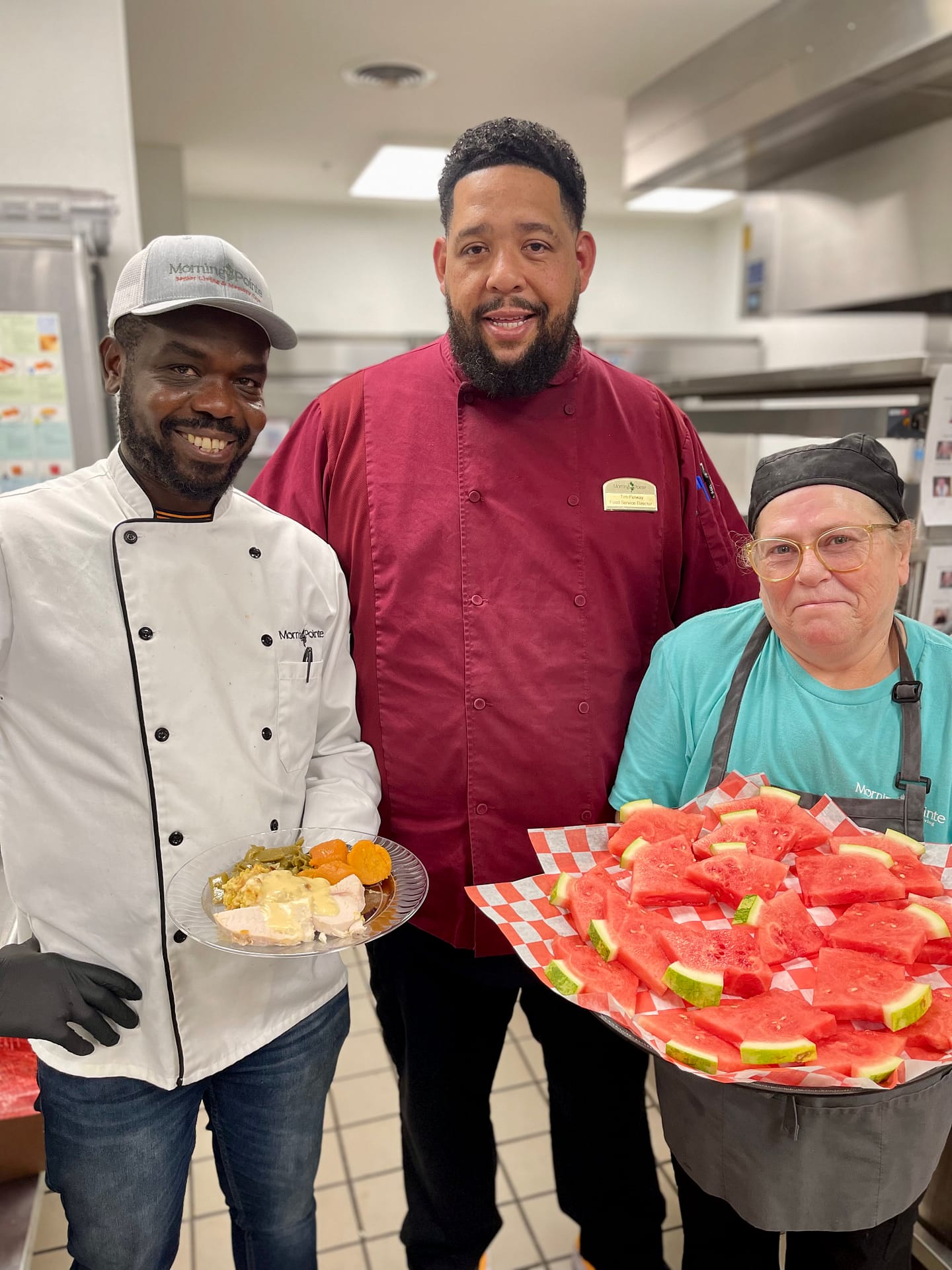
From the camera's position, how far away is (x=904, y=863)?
1.36 meters

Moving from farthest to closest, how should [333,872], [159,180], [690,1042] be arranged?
1. [159,180]
2. [333,872]
3. [690,1042]

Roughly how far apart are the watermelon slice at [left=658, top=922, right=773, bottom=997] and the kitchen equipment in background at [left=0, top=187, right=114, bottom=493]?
221 cm

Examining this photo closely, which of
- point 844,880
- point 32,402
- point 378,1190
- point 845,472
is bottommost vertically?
point 378,1190

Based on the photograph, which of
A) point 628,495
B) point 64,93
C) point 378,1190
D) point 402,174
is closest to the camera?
point 628,495

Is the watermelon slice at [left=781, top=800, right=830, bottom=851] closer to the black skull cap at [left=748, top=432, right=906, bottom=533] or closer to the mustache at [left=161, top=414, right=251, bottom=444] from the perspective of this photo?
the black skull cap at [left=748, top=432, right=906, bottom=533]

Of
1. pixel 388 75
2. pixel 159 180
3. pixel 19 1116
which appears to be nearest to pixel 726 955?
pixel 19 1116

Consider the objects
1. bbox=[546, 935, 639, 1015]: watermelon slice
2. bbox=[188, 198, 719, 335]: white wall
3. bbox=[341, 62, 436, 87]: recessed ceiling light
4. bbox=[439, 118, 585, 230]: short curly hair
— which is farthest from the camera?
bbox=[188, 198, 719, 335]: white wall

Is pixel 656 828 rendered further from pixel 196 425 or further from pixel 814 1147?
pixel 196 425

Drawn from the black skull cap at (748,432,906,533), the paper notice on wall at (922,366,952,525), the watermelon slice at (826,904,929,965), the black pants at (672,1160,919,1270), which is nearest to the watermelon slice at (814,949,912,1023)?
the watermelon slice at (826,904,929,965)

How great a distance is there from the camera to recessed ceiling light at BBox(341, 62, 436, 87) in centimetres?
412

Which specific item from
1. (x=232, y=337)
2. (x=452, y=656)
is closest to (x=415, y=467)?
(x=452, y=656)

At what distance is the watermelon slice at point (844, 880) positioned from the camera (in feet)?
4.28

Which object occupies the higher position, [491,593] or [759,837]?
[491,593]

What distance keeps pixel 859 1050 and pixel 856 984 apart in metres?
0.08
